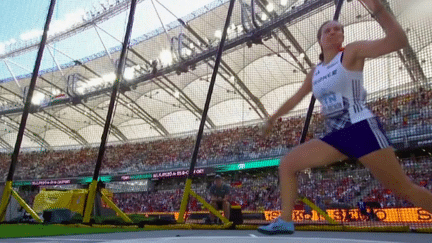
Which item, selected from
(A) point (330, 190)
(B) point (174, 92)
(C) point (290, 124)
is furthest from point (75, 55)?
(A) point (330, 190)

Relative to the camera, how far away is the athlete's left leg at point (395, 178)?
5.96 feet

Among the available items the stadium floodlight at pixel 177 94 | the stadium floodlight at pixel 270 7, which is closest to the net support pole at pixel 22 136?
Result: the stadium floodlight at pixel 270 7

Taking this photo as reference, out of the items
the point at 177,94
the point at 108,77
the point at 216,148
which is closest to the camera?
the point at 216,148

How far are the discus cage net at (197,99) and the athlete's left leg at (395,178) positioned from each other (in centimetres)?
445

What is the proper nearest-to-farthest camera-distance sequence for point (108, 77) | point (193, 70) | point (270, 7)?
point (270, 7), point (193, 70), point (108, 77)

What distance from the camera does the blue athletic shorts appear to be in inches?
72.7

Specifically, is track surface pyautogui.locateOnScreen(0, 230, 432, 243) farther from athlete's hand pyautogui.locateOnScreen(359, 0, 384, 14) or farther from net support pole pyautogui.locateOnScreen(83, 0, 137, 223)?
net support pole pyautogui.locateOnScreen(83, 0, 137, 223)

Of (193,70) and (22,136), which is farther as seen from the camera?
(193,70)

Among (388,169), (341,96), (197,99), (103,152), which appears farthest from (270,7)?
(388,169)

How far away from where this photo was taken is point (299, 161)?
2.06 metres

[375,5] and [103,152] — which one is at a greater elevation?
[103,152]

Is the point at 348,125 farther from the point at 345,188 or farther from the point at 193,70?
the point at 193,70

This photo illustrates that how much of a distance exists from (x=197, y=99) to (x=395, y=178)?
83.9 ft

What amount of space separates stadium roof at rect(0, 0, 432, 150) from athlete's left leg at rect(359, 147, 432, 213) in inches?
237
